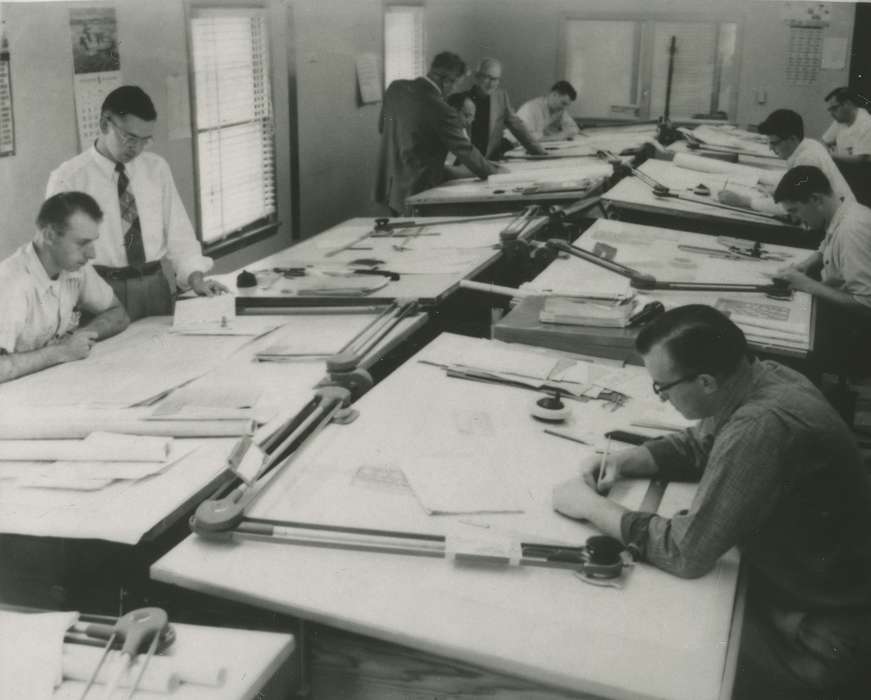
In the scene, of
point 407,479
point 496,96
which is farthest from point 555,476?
point 496,96

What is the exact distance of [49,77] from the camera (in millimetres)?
3438

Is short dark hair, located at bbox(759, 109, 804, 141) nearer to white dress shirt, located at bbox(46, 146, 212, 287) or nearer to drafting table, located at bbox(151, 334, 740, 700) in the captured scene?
white dress shirt, located at bbox(46, 146, 212, 287)

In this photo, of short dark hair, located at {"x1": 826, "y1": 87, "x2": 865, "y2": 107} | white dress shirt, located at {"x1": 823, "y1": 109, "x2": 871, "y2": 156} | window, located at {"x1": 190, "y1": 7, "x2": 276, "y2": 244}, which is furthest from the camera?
white dress shirt, located at {"x1": 823, "y1": 109, "x2": 871, "y2": 156}

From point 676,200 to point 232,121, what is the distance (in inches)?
95.2

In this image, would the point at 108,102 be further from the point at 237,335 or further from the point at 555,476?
the point at 555,476

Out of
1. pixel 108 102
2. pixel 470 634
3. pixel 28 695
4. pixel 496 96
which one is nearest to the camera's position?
pixel 28 695

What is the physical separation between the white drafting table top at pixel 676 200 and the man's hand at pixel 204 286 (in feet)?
7.84

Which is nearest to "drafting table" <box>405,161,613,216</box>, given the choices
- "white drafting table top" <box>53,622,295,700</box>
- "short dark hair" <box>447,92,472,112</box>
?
"short dark hair" <box>447,92,472,112</box>

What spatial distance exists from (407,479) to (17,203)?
2119 millimetres

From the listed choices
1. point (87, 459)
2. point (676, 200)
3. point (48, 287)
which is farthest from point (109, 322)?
point (676, 200)

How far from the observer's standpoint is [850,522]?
5.56 feet

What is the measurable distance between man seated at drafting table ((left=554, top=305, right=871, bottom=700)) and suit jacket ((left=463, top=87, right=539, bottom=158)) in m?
5.27

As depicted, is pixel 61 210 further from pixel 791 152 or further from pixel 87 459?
pixel 791 152

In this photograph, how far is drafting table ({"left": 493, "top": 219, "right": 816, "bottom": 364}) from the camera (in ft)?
9.45
